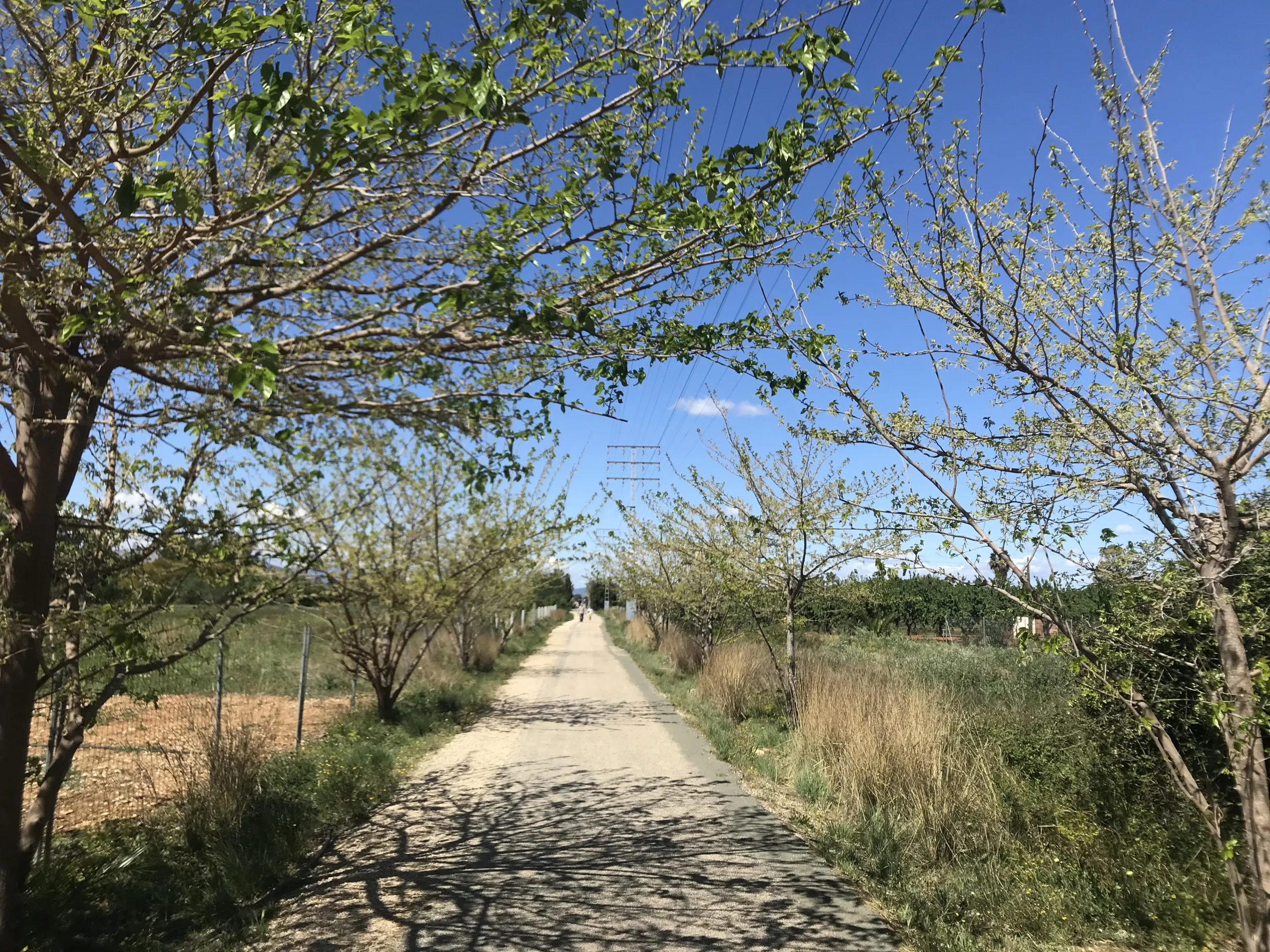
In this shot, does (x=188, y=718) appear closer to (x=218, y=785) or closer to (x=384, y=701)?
(x=218, y=785)

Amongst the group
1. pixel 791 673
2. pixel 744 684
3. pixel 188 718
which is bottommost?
pixel 744 684

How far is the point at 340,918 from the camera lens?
177 inches

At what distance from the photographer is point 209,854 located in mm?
5297

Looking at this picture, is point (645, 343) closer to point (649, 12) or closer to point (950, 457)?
point (649, 12)

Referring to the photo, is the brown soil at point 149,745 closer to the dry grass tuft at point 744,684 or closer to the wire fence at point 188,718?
the wire fence at point 188,718

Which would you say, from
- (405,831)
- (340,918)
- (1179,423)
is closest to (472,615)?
(405,831)

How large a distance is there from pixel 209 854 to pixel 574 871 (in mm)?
2642

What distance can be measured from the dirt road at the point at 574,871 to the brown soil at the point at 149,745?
68.4 inches

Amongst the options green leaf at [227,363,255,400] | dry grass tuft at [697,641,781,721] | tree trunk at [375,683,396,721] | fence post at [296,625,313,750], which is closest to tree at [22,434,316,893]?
green leaf at [227,363,255,400]

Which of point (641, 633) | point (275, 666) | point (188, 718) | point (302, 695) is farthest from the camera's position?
point (641, 633)

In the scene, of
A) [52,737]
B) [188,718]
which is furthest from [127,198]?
[188,718]

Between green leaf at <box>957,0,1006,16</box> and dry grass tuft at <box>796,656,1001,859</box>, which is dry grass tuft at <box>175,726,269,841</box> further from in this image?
green leaf at <box>957,0,1006,16</box>

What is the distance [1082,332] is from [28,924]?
6598 millimetres

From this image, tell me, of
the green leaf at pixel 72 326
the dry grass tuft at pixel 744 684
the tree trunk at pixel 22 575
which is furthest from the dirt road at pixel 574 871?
the green leaf at pixel 72 326
